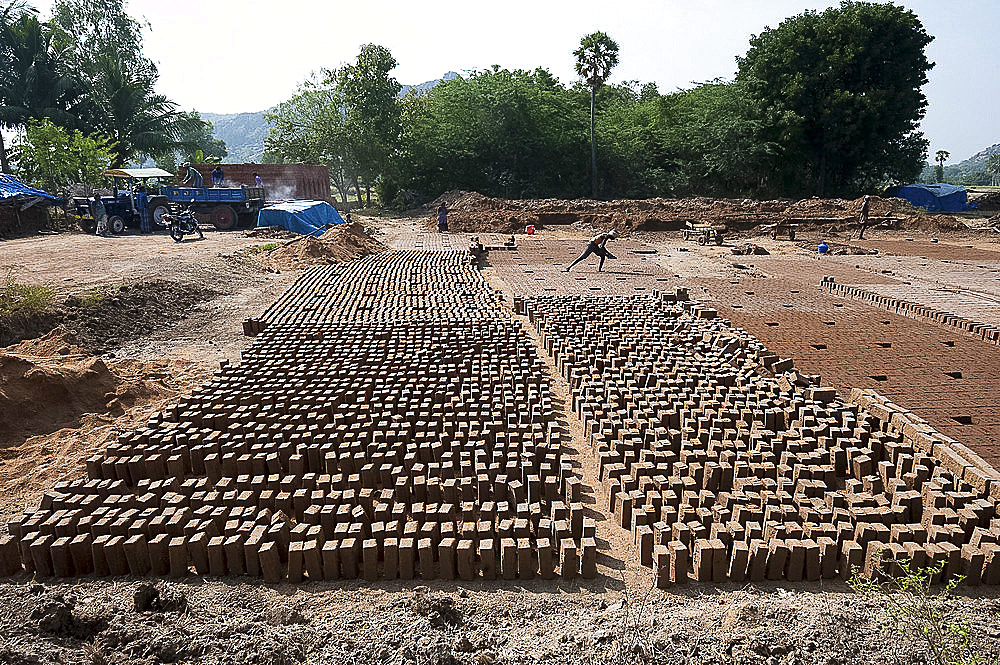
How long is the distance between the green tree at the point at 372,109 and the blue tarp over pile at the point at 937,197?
97.1 ft

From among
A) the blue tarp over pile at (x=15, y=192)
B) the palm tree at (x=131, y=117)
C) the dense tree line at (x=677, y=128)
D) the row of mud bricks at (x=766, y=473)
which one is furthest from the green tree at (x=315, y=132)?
the row of mud bricks at (x=766, y=473)

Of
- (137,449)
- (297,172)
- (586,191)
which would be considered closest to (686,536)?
(137,449)

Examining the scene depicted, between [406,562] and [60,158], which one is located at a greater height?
[60,158]

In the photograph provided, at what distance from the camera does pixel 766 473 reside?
492 centimetres

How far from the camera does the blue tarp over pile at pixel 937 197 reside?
32.5m

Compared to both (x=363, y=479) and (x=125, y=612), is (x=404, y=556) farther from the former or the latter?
(x=125, y=612)

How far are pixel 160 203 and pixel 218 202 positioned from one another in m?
2.33

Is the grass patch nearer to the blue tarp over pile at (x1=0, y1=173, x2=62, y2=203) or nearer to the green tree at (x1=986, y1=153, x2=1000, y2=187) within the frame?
the blue tarp over pile at (x1=0, y1=173, x2=62, y2=203)

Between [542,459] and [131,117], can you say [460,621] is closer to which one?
[542,459]

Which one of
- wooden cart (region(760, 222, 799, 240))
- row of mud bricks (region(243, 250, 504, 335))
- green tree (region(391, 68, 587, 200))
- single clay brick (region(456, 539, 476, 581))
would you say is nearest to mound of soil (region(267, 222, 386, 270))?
row of mud bricks (region(243, 250, 504, 335))

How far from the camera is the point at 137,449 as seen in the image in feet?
17.0

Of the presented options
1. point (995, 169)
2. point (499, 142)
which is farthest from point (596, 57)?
point (995, 169)

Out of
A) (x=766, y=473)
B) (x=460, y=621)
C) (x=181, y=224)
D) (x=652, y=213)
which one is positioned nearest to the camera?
(x=460, y=621)

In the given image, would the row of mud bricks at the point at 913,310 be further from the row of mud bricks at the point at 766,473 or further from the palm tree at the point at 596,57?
the palm tree at the point at 596,57
